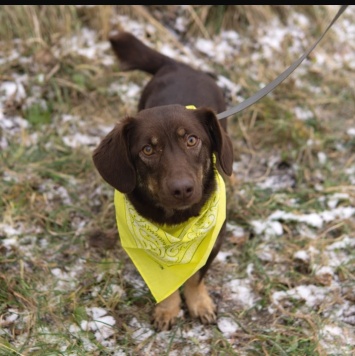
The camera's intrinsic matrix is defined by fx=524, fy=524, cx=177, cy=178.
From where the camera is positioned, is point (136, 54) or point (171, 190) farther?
point (136, 54)

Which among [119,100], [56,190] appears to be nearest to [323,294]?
[56,190]

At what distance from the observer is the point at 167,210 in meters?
3.02

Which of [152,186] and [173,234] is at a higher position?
[152,186]

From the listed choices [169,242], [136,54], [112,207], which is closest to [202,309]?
[169,242]

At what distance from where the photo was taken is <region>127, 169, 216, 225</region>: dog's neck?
3.03 metres

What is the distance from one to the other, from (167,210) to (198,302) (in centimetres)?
70

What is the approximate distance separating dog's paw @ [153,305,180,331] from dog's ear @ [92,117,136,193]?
88 cm

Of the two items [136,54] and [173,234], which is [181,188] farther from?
[136,54]

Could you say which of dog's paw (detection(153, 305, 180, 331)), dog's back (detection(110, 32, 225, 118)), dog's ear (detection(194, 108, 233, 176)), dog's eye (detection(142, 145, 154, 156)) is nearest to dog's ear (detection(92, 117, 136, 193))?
dog's eye (detection(142, 145, 154, 156))

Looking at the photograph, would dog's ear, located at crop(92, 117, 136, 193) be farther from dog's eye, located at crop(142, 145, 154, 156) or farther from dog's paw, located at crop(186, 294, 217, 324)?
dog's paw, located at crop(186, 294, 217, 324)

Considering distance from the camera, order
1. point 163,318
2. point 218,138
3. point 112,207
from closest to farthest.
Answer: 1. point 218,138
2. point 163,318
3. point 112,207

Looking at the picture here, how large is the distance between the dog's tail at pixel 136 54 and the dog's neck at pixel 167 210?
55.9 inches

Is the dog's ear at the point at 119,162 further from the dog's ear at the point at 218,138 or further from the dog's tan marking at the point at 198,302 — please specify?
the dog's tan marking at the point at 198,302

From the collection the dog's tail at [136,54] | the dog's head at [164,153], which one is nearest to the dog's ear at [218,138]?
the dog's head at [164,153]
